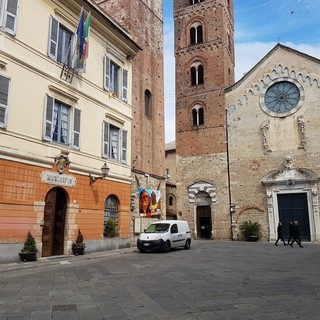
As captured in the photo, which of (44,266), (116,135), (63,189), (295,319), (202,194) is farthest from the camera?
(202,194)

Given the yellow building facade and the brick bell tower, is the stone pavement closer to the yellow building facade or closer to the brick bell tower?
the yellow building facade

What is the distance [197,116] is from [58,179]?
18738 millimetres

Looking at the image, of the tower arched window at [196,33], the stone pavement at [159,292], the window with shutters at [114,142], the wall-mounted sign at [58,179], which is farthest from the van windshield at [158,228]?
the tower arched window at [196,33]

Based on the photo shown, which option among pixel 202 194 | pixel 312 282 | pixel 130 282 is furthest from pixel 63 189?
pixel 202 194

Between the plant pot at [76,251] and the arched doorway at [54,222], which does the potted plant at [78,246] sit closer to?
the plant pot at [76,251]

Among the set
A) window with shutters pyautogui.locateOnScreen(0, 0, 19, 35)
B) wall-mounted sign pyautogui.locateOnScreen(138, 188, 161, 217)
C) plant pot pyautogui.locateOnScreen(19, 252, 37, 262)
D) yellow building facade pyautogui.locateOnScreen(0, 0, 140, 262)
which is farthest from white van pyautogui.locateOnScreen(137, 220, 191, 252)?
window with shutters pyautogui.locateOnScreen(0, 0, 19, 35)

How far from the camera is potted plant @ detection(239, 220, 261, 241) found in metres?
26.1

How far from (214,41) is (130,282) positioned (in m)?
27.1

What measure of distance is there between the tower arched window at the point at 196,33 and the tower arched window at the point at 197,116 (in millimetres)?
6503

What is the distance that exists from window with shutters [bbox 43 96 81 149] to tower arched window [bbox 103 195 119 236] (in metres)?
3.47

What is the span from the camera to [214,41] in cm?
3123

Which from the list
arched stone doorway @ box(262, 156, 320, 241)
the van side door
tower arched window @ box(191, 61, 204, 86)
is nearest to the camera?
the van side door

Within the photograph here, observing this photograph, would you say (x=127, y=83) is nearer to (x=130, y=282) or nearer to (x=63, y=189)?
(x=63, y=189)

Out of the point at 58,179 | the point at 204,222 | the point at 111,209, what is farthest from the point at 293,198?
the point at 58,179
